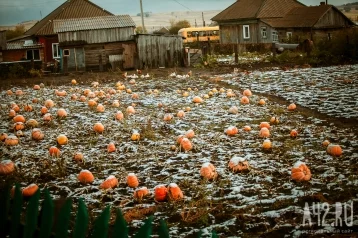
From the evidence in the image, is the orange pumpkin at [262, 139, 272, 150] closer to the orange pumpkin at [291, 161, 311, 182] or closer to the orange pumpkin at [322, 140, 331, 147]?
the orange pumpkin at [322, 140, 331, 147]

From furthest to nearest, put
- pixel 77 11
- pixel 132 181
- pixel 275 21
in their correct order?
pixel 77 11
pixel 275 21
pixel 132 181

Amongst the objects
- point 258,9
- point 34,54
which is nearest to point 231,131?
point 34,54

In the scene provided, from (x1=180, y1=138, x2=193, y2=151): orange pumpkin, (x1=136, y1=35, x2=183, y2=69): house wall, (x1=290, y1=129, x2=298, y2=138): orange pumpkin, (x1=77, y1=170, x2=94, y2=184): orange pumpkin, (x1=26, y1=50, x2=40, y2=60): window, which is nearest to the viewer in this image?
(x1=77, y1=170, x2=94, y2=184): orange pumpkin

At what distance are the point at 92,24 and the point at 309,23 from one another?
65.5ft

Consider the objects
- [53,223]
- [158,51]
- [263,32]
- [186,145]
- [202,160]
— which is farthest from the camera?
[263,32]

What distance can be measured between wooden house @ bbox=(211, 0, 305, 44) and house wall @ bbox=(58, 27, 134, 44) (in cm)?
1594

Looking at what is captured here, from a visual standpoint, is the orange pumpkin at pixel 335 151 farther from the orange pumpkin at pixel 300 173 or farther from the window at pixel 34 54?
the window at pixel 34 54

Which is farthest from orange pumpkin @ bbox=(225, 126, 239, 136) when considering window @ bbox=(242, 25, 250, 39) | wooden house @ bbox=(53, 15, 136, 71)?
window @ bbox=(242, 25, 250, 39)

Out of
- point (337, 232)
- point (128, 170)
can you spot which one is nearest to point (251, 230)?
point (337, 232)

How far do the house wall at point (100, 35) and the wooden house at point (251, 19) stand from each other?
15.9 m

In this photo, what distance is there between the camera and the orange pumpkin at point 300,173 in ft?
13.6

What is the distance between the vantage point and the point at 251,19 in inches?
1479

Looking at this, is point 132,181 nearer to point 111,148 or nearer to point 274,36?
point 111,148

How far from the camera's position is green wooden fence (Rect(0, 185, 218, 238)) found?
1499 mm
